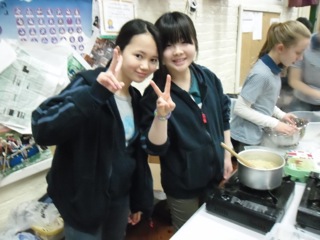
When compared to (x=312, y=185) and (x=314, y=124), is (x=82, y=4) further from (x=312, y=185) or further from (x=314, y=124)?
(x=314, y=124)

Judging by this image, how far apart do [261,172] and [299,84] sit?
1.28 meters

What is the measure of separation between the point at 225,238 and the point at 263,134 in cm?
77

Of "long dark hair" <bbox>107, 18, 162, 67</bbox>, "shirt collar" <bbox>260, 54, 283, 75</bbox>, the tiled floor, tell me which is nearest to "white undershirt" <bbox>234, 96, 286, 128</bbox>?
"shirt collar" <bbox>260, 54, 283, 75</bbox>

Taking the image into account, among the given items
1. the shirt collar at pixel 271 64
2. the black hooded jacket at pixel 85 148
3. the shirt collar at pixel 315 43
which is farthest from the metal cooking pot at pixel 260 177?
the shirt collar at pixel 315 43

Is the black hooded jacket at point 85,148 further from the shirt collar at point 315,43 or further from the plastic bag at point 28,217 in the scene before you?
the shirt collar at point 315,43

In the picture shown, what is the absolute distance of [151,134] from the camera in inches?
37.5

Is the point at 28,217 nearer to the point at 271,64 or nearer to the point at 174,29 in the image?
the point at 174,29

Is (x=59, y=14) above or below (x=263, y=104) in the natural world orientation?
above

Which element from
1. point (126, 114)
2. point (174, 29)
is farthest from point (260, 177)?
point (174, 29)

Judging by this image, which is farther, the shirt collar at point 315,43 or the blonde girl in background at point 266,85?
the shirt collar at point 315,43

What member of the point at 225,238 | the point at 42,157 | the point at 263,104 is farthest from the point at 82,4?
the point at 225,238

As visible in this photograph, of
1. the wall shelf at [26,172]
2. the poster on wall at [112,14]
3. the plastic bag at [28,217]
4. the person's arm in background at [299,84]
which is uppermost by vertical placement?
the poster on wall at [112,14]

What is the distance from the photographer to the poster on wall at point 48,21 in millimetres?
1164

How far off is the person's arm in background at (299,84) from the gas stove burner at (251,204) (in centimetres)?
109
